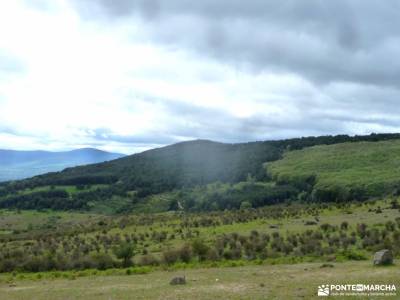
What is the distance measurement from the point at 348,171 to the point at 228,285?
423 ft

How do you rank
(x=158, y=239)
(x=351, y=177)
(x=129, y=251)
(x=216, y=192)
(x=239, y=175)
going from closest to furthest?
(x=129, y=251) < (x=158, y=239) < (x=351, y=177) < (x=216, y=192) < (x=239, y=175)

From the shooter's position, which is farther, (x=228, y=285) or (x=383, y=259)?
(x=383, y=259)

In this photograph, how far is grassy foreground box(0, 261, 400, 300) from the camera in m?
23.3

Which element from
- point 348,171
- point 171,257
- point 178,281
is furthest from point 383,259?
point 348,171

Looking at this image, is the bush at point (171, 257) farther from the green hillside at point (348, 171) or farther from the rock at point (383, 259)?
the green hillside at point (348, 171)

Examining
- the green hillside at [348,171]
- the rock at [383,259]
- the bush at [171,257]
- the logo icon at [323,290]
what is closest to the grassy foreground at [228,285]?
the logo icon at [323,290]

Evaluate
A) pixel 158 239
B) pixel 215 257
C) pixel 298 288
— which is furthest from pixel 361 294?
pixel 158 239

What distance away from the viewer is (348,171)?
486ft

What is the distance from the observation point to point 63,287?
31141 millimetres

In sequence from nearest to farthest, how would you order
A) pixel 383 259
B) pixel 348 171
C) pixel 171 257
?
pixel 383 259, pixel 171 257, pixel 348 171

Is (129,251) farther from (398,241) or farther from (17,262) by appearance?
(398,241)

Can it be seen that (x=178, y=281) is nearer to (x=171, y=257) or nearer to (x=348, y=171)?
(x=171, y=257)

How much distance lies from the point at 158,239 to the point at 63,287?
96.5 ft

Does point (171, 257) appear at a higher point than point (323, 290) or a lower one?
lower
